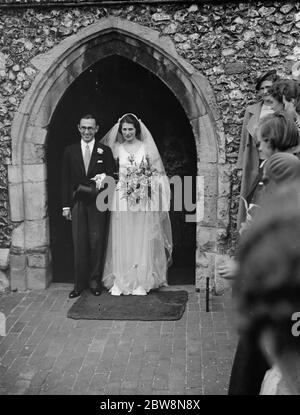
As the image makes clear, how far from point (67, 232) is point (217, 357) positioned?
3.49 m

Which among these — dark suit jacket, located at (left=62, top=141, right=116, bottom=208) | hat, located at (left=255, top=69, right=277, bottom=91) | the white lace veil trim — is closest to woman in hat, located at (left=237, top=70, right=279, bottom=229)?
hat, located at (left=255, top=69, right=277, bottom=91)

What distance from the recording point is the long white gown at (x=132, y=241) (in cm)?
605

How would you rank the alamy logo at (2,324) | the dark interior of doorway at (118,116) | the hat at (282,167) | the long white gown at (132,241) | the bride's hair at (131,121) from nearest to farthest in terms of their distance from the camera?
the hat at (282,167)
the alamy logo at (2,324)
the bride's hair at (131,121)
the long white gown at (132,241)
the dark interior of doorway at (118,116)

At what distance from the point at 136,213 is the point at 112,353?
190 centimetres

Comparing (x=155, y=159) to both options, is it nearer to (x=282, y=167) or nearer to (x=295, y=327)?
(x=282, y=167)

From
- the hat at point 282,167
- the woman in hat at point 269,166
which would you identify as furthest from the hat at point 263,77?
the hat at point 282,167

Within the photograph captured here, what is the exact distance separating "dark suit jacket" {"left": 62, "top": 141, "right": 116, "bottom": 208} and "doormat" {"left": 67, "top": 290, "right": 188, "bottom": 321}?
44.5 inches

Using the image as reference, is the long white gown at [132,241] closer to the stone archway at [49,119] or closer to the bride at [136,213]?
the bride at [136,213]

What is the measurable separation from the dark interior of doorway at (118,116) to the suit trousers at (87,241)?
0.81 metres

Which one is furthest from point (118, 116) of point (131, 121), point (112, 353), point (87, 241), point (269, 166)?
point (269, 166)

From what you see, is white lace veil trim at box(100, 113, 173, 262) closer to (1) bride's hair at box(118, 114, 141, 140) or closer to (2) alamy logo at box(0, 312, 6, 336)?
(1) bride's hair at box(118, 114, 141, 140)

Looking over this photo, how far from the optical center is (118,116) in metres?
7.66

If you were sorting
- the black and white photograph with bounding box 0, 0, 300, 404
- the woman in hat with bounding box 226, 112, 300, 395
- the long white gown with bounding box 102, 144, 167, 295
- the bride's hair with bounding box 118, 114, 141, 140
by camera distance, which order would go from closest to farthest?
the woman in hat with bounding box 226, 112, 300, 395 → the black and white photograph with bounding box 0, 0, 300, 404 → the bride's hair with bounding box 118, 114, 141, 140 → the long white gown with bounding box 102, 144, 167, 295

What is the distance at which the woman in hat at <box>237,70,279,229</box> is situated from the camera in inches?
204
